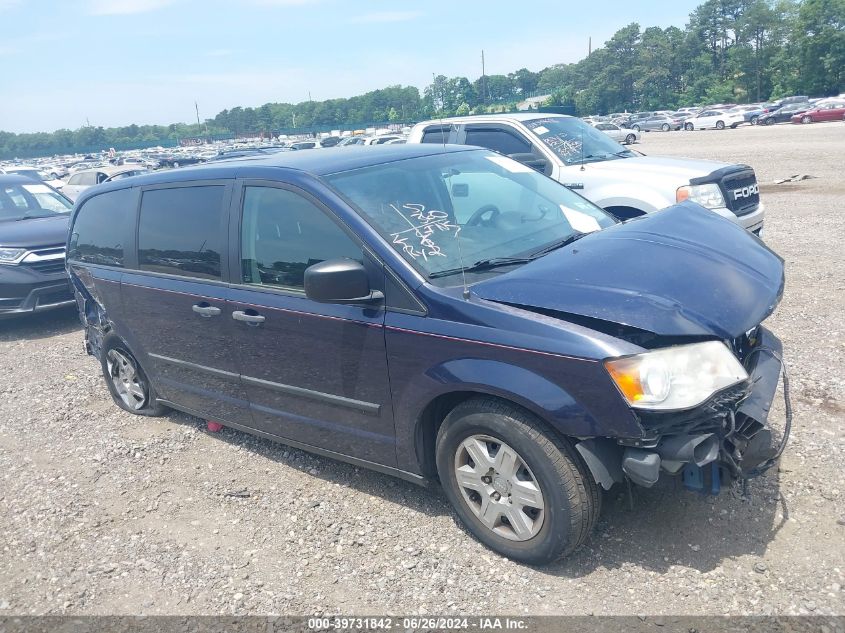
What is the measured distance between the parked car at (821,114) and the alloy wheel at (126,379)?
153 ft

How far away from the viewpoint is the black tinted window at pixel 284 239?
3.54m

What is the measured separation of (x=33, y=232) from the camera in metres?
8.43

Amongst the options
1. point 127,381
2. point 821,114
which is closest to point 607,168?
point 127,381

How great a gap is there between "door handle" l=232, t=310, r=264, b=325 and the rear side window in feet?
4.98

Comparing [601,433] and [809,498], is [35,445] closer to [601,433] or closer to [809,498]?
[601,433]

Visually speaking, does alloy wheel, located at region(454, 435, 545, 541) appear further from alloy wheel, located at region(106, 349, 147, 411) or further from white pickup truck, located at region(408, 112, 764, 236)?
white pickup truck, located at region(408, 112, 764, 236)

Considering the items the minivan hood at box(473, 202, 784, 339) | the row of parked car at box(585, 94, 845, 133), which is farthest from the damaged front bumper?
the row of parked car at box(585, 94, 845, 133)

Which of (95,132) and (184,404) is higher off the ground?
(95,132)

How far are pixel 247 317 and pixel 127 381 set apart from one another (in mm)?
2121

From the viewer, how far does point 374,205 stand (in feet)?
11.7

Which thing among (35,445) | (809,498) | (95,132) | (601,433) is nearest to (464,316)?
(601,433)

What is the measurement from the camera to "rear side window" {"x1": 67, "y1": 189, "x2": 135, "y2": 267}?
493 centimetres

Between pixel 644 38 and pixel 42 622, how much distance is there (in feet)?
341

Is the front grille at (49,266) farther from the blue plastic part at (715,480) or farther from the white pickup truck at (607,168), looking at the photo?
the blue plastic part at (715,480)
